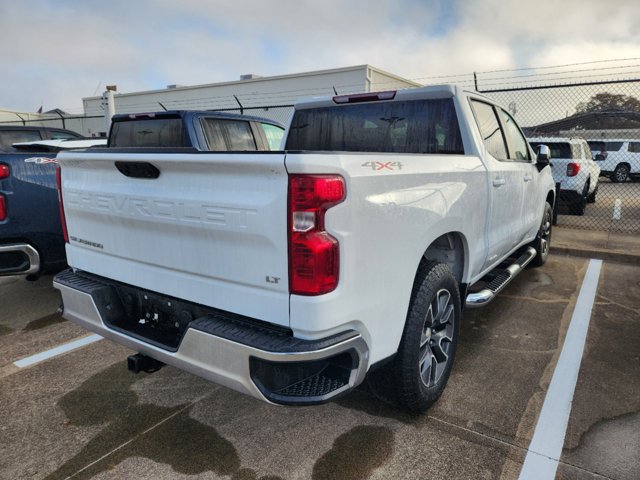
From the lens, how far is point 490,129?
387 centimetres

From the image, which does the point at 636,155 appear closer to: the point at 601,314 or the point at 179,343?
the point at 601,314

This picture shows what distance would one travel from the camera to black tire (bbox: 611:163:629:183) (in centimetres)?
1970

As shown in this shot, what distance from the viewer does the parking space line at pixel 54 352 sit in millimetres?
3654

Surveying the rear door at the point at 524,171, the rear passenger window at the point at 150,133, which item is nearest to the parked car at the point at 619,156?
the rear door at the point at 524,171

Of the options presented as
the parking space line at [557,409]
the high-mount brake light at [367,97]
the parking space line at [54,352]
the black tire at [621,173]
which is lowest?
the parking space line at [54,352]

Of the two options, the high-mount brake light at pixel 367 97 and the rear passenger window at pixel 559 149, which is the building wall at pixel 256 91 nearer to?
the rear passenger window at pixel 559 149

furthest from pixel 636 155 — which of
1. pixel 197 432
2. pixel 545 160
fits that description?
pixel 197 432

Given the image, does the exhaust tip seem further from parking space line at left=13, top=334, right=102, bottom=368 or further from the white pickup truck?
parking space line at left=13, top=334, right=102, bottom=368

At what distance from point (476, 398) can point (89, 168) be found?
281cm

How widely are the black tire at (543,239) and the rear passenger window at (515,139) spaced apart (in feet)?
3.91

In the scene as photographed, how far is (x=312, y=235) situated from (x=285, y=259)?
155mm

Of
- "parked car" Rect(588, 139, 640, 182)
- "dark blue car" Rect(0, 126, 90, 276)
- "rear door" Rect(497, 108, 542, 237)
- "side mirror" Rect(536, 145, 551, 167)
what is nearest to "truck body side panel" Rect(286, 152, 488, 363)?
"rear door" Rect(497, 108, 542, 237)

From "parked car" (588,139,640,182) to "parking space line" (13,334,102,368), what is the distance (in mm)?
20532

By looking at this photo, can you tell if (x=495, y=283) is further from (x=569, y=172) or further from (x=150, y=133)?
(x=569, y=172)
